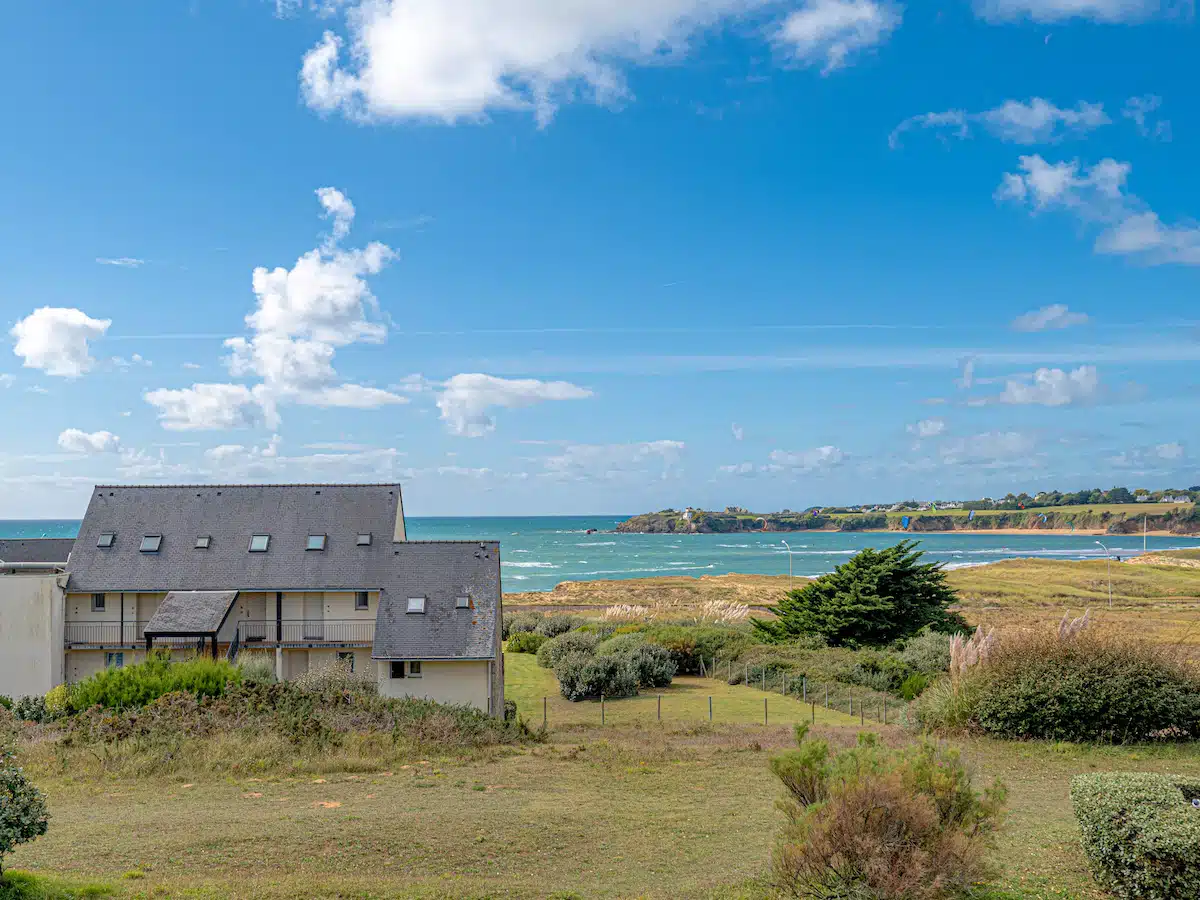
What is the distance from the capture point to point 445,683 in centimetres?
2627

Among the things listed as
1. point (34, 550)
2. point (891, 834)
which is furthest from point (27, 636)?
point (891, 834)

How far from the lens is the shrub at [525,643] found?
43.8 meters

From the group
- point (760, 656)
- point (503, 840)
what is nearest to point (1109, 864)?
point (503, 840)

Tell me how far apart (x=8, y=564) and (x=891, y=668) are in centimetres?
3150

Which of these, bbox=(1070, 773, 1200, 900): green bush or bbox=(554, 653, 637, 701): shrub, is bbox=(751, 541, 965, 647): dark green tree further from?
bbox=(1070, 773, 1200, 900): green bush

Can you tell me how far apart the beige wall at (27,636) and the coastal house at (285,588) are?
8.2 inches

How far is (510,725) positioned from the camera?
882 inches

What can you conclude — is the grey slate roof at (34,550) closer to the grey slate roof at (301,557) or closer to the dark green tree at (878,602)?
the grey slate roof at (301,557)

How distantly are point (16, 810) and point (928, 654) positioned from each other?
30041 millimetres

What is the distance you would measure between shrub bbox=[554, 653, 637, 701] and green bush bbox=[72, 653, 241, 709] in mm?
12269

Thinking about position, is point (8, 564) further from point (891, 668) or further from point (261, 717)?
point (891, 668)

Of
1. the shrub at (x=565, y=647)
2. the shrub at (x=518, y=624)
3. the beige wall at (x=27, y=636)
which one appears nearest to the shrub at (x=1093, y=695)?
the shrub at (x=565, y=647)

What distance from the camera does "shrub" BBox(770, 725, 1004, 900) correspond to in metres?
8.09

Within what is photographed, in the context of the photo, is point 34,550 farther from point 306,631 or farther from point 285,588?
point 306,631
